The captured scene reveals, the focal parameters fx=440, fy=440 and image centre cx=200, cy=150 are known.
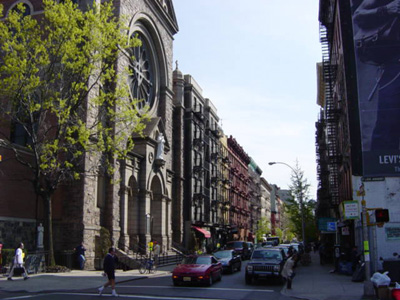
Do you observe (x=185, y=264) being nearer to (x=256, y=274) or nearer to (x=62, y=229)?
(x=256, y=274)

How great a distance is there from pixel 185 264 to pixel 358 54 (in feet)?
48.9

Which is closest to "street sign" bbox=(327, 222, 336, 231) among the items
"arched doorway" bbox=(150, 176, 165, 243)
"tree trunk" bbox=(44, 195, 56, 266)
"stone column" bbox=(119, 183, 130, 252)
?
"stone column" bbox=(119, 183, 130, 252)

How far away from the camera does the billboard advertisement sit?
922 inches

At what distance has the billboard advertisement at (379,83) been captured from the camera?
23.4m

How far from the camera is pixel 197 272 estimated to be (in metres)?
18.7

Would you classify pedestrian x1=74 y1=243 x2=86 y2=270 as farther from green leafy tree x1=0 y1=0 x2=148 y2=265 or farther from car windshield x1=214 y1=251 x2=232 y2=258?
car windshield x1=214 y1=251 x2=232 y2=258

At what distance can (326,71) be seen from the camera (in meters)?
36.4

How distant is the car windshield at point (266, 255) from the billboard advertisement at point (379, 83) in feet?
21.5

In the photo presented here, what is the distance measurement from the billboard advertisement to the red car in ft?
32.5

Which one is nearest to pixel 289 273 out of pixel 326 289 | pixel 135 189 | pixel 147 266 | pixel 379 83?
pixel 326 289

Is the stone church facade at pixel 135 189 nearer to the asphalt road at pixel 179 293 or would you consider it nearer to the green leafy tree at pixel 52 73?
the green leafy tree at pixel 52 73

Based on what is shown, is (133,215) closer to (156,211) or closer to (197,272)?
(156,211)

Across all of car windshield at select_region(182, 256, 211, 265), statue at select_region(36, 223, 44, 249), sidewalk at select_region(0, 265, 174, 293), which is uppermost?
statue at select_region(36, 223, 44, 249)

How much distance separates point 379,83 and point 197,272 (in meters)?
14.2
